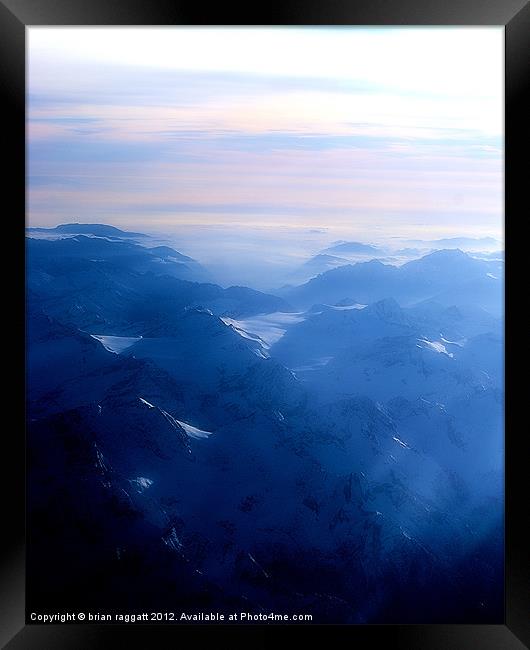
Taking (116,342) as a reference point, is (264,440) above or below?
below

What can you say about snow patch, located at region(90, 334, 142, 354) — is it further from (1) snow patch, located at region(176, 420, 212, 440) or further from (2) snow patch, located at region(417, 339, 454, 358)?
(2) snow patch, located at region(417, 339, 454, 358)

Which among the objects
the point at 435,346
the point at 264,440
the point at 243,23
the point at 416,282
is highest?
the point at 243,23

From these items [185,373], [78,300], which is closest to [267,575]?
[185,373]

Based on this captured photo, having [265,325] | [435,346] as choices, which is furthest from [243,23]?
[435,346]

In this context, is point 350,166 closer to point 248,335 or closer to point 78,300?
point 248,335

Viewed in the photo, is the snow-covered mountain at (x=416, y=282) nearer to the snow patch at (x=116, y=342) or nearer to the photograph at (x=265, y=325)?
the photograph at (x=265, y=325)

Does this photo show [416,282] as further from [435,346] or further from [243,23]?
[243,23]
